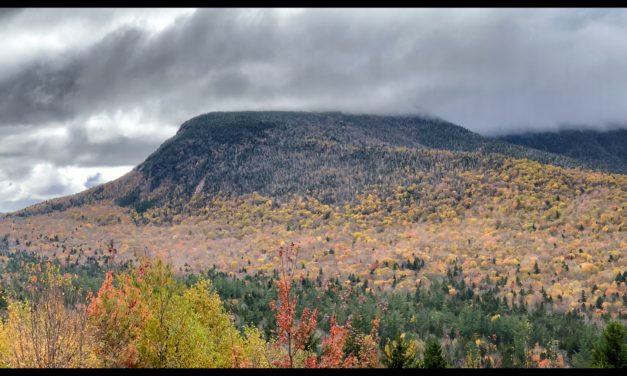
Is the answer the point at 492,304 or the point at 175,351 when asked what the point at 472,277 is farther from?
the point at 175,351

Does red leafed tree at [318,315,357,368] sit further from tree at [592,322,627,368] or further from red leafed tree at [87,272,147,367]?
tree at [592,322,627,368]

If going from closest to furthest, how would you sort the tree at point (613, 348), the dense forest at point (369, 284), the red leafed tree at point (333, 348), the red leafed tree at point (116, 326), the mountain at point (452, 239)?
the red leafed tree at point (333, 348) → the dense forest at point (369, 284) → the red leafed tree at point (116, 326) → the tree at point (613, 348) → the mountain at point (452, 239)

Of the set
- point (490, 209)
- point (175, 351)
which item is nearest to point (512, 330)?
point (175, 351)

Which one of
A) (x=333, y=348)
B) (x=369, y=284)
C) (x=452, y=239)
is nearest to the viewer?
(x=333, y=348)

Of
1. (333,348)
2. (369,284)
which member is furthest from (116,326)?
(369,284)

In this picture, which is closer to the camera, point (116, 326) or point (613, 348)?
point (116, 326)

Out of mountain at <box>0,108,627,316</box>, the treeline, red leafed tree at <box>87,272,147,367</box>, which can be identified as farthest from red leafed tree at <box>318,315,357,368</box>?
mountain at <box>0,108,627,316</box>

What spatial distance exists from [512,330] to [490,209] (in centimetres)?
8951

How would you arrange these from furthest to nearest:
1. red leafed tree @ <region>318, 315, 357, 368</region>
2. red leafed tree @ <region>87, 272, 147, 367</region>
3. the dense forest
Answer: red leafed tree @ <region>87, 272, 147, 367</region>, the dense forest, red leafed tree @ <region>318, 315, 357, 368</region>

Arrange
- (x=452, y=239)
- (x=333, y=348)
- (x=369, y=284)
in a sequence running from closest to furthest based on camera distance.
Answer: (x=333, y=348) → (x=369, y=284) → (x=452, y=239)

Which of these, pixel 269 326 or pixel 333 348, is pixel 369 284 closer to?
pixel 269 326

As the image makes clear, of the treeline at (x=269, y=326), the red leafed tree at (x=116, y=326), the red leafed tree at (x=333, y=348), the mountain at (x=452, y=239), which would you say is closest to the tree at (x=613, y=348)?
the treeline at (x=269, y=326)

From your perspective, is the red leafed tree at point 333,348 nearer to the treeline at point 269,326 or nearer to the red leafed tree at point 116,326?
the treeline at point 269,326
